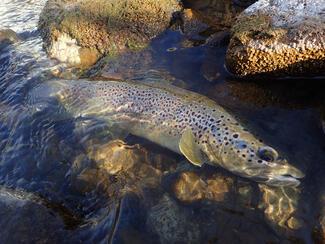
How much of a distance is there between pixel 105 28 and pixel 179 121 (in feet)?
7.88

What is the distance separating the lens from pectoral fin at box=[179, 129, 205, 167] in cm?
362

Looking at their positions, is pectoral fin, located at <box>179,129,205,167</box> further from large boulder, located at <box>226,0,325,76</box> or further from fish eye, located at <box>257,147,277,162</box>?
large boulder, located at <box>226,0,325,76</box>

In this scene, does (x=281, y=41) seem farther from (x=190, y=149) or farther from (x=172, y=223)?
(x=172, y=223)

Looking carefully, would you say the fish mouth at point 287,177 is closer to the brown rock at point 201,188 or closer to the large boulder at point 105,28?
the brown rock at point 201,188

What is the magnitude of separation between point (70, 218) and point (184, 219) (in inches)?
36.9

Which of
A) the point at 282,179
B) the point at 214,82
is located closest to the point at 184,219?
the point at 282,179

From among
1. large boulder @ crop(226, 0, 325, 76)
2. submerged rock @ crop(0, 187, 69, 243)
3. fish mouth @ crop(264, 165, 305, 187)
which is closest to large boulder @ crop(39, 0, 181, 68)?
large boulder @ crop(226, 0, 325, 76)

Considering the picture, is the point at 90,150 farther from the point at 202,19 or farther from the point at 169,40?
the point at 202,19

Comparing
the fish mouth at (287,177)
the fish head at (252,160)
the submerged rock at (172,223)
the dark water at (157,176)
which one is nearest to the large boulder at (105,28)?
the dark water at (157,176)

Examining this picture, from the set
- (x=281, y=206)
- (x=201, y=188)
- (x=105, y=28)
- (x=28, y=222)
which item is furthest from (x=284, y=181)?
(x=105, y=28)

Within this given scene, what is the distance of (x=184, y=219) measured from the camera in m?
3.32

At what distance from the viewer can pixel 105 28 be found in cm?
573

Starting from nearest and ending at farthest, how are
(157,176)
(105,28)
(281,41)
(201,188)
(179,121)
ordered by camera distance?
(201,188) → (157,176) → (179,121) → (281,41) → (105,28)

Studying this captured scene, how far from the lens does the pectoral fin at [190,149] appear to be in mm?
3619
